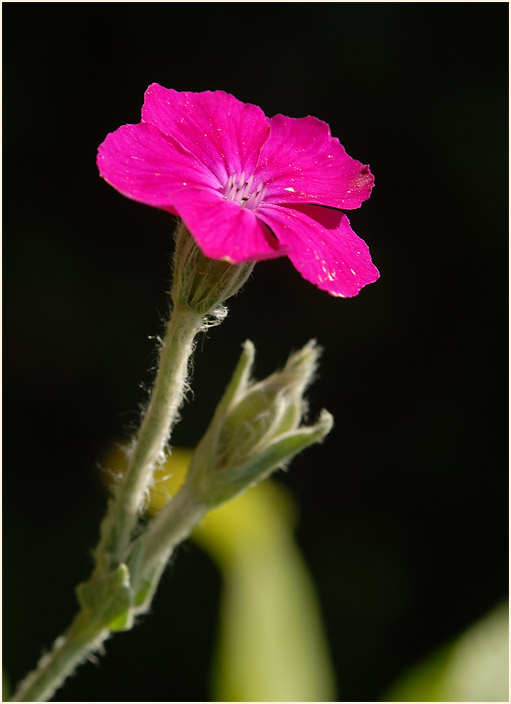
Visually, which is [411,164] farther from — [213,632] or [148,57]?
[213,632]

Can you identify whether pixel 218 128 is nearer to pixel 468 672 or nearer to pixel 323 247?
pixel 323 247

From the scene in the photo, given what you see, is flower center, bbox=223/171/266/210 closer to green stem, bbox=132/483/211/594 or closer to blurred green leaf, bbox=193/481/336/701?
green stem, bbox=132/483/211/594

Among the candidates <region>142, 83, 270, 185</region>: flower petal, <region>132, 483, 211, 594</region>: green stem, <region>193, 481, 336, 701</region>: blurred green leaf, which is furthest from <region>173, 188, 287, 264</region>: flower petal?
<region>193, 481, 336, 701</region>: blurred green leaf

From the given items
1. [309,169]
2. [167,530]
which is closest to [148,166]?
[309,169]

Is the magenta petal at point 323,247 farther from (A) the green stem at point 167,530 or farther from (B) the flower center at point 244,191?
(A) the green stem at point 167,530

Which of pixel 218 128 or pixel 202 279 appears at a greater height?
pixel 218 128

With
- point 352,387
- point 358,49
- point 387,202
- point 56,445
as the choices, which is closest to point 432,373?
point 352,387

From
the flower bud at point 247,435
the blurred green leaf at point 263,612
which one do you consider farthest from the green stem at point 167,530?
the blurred green leaf at point 263,612
